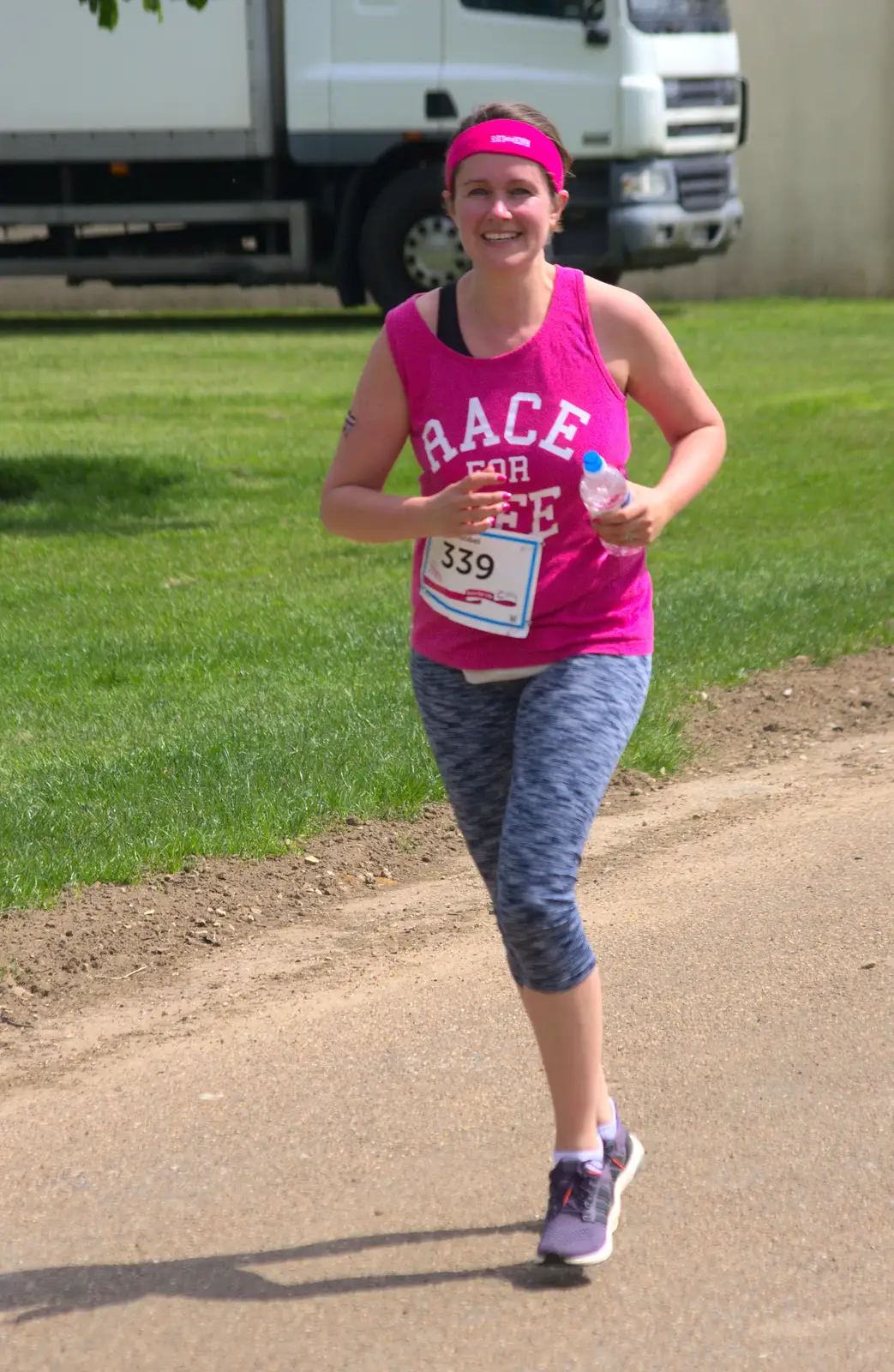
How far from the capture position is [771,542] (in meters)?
10.2

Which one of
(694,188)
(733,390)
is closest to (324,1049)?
(733,390)

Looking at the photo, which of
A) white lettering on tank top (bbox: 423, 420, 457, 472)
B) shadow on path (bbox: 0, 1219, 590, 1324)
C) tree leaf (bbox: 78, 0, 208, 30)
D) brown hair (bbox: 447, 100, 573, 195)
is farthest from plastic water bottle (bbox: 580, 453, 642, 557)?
tree leaf (bbox: 78, 0, 208, 30)

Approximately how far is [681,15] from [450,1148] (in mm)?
16108

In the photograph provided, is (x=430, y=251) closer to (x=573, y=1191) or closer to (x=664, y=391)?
(x=664, y=391)

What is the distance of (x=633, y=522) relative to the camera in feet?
10.7

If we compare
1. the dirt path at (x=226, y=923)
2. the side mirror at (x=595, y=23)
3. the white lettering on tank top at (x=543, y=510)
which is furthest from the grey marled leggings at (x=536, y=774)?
the side mirror at (x=595, y=23)

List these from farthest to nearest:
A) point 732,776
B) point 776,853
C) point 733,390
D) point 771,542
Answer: point 733,390
point 771,542
point 732,776
point 776,853

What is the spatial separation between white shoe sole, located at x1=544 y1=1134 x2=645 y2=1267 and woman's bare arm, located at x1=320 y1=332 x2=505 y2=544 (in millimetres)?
1237

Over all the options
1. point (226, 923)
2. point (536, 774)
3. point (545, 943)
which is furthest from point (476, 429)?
point (226, 923)

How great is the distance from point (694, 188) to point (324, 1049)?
15231mm

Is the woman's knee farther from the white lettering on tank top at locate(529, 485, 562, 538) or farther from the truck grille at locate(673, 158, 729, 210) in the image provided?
the truck grille at locate(673, 158, 729, 210)

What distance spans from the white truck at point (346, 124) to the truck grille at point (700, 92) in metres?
0.02

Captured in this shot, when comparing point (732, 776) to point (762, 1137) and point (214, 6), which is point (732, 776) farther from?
point (214, 6)

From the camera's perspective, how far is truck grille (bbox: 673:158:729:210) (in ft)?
59.8
